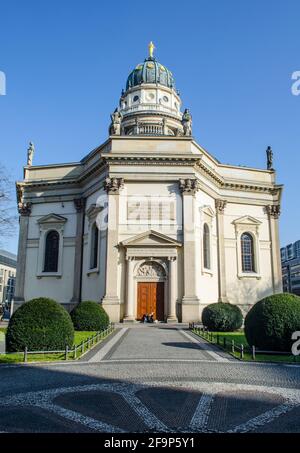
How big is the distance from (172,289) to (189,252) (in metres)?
3.02

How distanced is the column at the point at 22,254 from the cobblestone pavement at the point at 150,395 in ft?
76.8

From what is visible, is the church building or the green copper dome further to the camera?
the green copper dome

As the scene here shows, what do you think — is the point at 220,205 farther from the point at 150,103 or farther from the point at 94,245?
the point at 150,103

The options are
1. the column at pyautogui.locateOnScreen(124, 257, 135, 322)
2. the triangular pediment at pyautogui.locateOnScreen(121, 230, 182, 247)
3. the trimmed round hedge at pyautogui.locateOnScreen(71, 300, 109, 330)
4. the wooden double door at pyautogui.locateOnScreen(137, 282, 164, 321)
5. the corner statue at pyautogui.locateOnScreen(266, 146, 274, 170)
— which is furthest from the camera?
the corner statue at pyautogui.locateOnScreen(266, 146, 274, 170)

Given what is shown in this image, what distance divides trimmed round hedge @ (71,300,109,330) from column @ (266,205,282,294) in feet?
60.9

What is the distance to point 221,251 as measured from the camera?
33.8m

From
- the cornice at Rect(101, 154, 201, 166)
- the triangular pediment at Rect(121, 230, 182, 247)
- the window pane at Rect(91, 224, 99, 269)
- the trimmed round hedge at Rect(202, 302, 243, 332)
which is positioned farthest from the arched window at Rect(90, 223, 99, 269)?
the trimmed round hedge at Rect(202, 302, 243, 332)

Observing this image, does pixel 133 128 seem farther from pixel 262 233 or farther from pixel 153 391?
pixel 153 391

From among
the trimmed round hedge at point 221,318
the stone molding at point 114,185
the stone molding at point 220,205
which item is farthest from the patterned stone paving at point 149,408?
the stone molding at point 220,205

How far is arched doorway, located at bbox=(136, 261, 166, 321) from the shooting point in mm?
28625

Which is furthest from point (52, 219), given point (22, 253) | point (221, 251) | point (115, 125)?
point (221, 251)

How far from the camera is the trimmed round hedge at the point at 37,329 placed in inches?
548

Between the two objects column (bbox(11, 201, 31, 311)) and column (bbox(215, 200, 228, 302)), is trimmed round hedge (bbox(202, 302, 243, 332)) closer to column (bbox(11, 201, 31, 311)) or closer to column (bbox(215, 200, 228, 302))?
column (bbox(215, 200, 228, 302))

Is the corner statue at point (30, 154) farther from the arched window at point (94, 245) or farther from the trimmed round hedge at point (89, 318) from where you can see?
the trimmed round hedge at point (89, 318)
